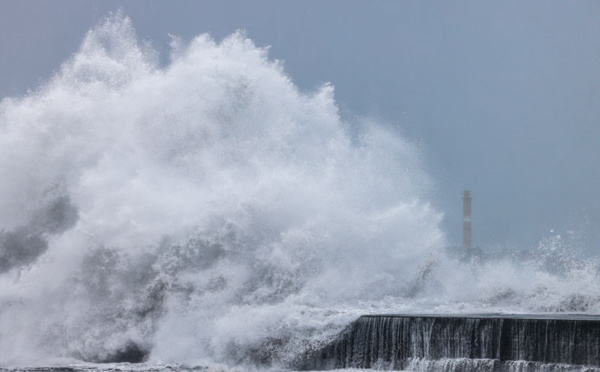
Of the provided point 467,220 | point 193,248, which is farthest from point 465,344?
point 467,220

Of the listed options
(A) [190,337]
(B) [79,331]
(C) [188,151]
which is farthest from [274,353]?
(C) [188,151]

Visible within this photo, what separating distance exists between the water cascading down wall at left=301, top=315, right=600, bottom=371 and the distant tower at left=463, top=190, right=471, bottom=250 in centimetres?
5303

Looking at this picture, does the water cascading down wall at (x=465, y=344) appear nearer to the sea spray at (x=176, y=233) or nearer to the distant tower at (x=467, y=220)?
the sea spray at (x=176, y=233)

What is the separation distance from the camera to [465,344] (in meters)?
13.7

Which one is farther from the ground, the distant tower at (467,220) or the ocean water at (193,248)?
the distant tower at (467,220)

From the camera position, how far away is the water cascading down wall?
497 inches

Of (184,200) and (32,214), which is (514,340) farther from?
(32,214)

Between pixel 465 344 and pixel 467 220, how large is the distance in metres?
57.6

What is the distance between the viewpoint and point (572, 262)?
20.2 metres

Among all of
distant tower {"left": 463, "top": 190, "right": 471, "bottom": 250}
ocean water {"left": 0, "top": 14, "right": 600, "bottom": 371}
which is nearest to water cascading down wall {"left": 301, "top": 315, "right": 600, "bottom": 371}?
ocean water {"left": 0, "top": 14, "right": 600, "bottom": 371}

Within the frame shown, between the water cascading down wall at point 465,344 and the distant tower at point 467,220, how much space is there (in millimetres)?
53031

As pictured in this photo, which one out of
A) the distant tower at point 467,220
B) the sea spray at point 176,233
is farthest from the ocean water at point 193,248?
the distant tower at point 467,220

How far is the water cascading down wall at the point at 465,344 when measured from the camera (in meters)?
12.6

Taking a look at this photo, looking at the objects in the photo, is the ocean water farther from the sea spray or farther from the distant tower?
the distant tower
